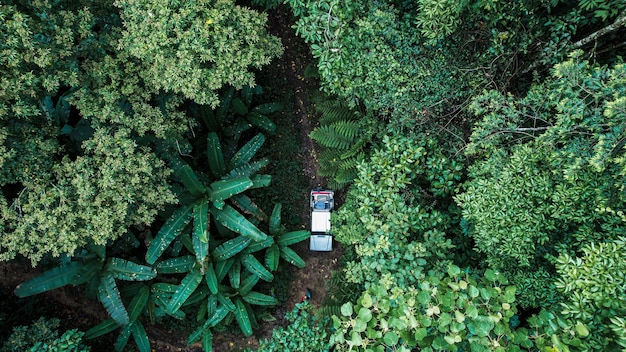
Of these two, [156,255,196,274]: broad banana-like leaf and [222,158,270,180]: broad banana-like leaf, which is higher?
[222,158,270,180]: broad banana-like leaf

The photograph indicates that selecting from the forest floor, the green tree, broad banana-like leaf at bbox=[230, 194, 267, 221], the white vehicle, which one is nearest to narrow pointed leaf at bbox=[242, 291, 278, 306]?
the forest floor

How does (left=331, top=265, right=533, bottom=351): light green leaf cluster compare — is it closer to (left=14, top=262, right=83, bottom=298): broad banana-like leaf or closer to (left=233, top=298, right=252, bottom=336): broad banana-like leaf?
(left=233, top=298, right=252, bottom=336): broad banana-like leaf

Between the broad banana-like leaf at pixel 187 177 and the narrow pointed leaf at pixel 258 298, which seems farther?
the narrow pointed leaf at pixel 258 298

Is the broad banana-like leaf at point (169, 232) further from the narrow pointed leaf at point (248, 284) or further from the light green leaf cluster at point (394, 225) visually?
the light green leaf cluster at point (394, 225)

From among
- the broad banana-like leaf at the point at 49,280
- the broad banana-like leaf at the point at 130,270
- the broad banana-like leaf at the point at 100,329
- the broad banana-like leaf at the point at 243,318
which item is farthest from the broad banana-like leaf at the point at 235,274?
the broad banana-like leaf at the point at 49,280

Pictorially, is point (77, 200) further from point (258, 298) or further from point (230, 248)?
point (258, 298)
